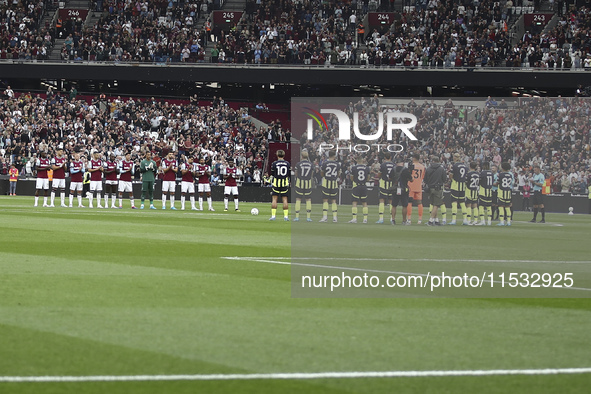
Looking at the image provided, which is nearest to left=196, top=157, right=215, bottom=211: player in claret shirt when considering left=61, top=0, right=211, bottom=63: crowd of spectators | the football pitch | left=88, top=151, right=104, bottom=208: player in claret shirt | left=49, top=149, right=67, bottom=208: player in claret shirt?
left=88, top=151, right=104, bottom=208: player in claret shirt

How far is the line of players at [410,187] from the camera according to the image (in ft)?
83.9

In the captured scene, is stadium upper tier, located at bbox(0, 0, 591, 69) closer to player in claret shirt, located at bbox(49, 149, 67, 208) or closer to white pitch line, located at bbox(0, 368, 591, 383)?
player in claret shirt, located at bbox(49, 149, 67, 208)

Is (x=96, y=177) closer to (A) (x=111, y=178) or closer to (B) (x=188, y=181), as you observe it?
(A) (x=111, y=178)

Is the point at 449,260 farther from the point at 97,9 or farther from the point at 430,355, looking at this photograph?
the point at 97,9

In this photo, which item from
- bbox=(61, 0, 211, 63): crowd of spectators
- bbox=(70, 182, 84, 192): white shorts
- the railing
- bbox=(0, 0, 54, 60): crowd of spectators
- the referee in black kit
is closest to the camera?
the referee in black kit

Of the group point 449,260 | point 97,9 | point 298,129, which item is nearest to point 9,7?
point 97,9

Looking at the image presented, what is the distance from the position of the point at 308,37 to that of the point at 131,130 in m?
13.1

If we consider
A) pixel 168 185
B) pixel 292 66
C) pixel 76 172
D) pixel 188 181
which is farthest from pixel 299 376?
pixel 292 66

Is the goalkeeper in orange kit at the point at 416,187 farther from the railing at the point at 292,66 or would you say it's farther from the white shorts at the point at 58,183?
the railing at the point at 292,66

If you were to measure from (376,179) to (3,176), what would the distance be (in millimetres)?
28326

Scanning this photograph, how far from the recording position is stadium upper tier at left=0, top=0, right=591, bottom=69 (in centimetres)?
5159

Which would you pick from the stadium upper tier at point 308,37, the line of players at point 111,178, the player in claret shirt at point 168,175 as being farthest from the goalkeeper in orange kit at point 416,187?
the stadium upper tier at point 308,37

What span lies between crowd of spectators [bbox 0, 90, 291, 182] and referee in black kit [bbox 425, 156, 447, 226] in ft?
76.0

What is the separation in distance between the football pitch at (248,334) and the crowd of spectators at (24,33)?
4535 cm
